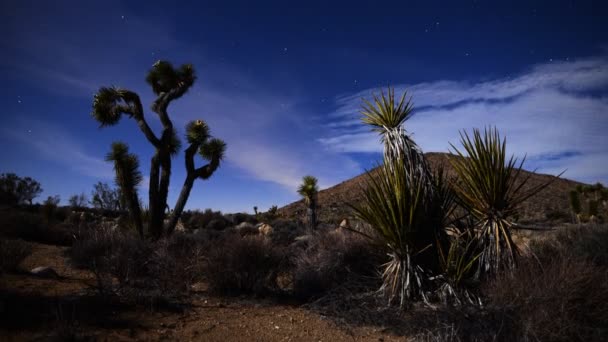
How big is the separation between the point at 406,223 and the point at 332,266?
2099 mm

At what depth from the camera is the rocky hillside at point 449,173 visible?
2992 cm

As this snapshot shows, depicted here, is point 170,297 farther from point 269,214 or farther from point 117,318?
point 269,214

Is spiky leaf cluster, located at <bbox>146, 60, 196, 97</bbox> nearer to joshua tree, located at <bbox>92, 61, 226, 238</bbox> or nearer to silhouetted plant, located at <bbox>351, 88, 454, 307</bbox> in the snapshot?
joshua tree, located at <bbox>92, 61, 226, 238</bbox>

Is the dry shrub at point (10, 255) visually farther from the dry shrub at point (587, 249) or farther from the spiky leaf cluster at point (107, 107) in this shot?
the dry shrub at point (587, 249)

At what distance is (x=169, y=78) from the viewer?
573 inches

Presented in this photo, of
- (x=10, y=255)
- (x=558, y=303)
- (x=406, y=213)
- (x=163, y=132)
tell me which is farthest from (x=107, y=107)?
(x=558, y=303)

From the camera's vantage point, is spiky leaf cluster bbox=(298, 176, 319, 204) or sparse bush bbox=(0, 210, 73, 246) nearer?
sparse bush bbox=(0, 210, 73, 246)

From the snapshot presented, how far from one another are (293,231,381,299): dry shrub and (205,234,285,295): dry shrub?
66 centimetres

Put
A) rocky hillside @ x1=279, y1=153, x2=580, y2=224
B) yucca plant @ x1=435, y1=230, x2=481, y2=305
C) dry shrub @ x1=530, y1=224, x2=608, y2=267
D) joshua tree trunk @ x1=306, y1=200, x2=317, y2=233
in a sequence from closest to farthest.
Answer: yucca plant @ x1=435, y1=230, x2=481, y2=305 → dry shrub @ x1=530, y1=224, x2=608, y2=267 → joshua tree trunk @ x1=306, y1=200, x2=317, y2=233 → rocky hillside @ x1=279, y1=153, x2=580, y2=224

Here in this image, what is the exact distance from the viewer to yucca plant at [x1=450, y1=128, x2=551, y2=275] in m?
5.68

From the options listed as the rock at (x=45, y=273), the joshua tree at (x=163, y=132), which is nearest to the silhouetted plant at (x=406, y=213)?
the rock at (x=45, y=273)

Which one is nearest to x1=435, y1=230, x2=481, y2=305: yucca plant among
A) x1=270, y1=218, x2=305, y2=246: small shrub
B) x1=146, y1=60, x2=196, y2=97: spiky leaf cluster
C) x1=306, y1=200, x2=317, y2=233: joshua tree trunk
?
x1=270, y1=218, x2=305, y2=246: small shrub

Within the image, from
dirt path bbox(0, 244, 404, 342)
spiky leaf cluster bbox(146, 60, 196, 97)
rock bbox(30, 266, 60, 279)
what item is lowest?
dirt path bbox(0, 244, 404, 342)

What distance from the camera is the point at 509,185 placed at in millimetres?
6062
